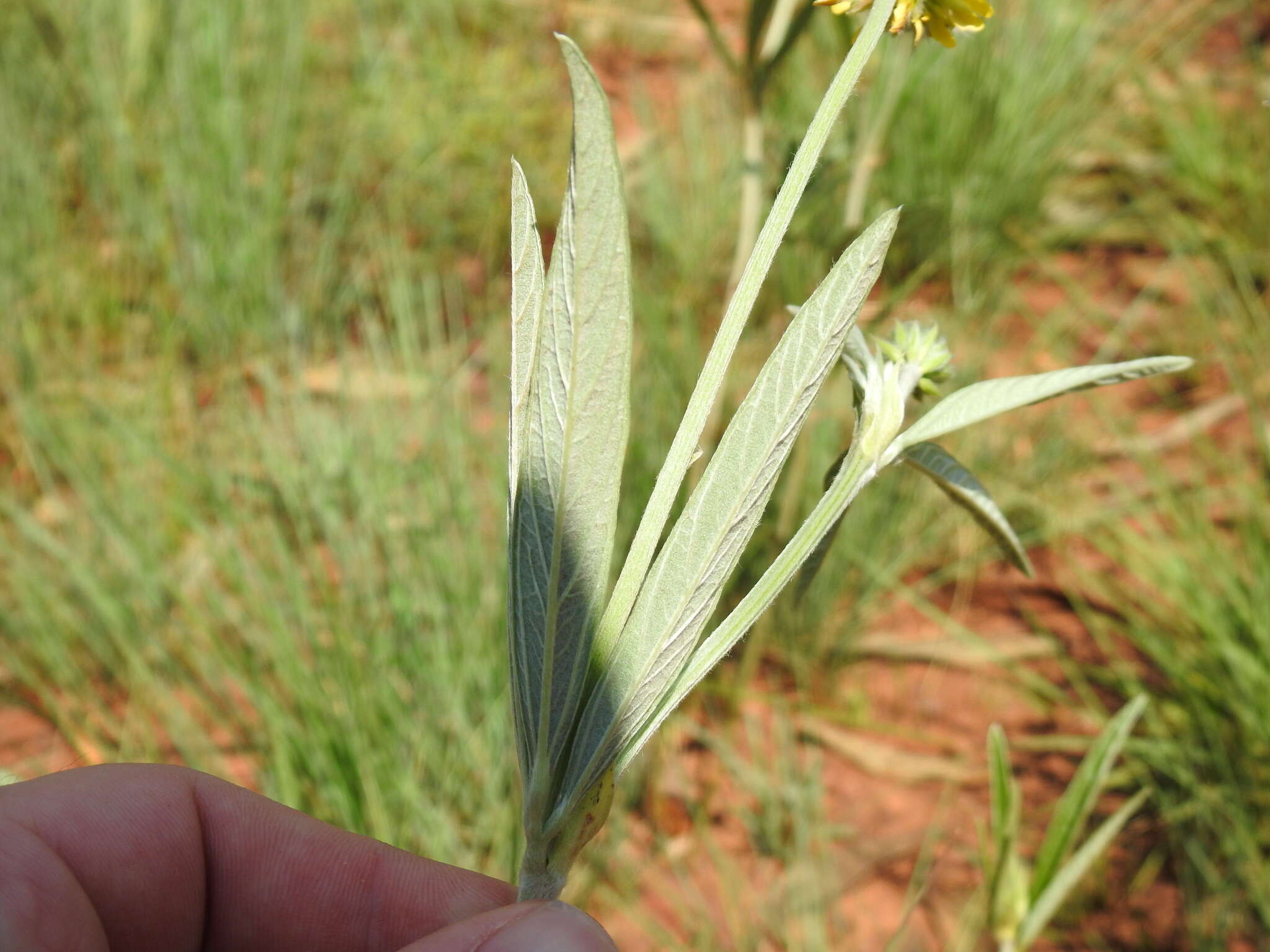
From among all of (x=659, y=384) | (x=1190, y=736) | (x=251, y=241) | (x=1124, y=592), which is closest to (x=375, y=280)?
(x=251, y=241)

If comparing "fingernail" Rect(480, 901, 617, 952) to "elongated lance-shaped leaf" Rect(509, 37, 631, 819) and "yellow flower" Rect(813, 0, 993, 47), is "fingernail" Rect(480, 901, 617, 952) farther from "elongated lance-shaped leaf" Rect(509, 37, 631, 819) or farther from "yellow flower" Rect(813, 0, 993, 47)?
"yellow flower" Rect(813, 0, 993, 47)

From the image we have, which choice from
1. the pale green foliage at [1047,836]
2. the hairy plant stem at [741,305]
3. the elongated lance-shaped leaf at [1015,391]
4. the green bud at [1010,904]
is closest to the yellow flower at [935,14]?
the hairy plant stem at [741,305]

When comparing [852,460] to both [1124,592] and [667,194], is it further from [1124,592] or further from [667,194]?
[667,194]

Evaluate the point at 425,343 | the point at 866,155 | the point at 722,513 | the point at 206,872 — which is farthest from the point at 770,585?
the point at 425,343

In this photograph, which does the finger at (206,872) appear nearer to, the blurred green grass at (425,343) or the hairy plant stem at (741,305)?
the blurred green grass at (425,343)

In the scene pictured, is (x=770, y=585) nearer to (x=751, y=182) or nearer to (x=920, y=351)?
(x=920, y=351)
